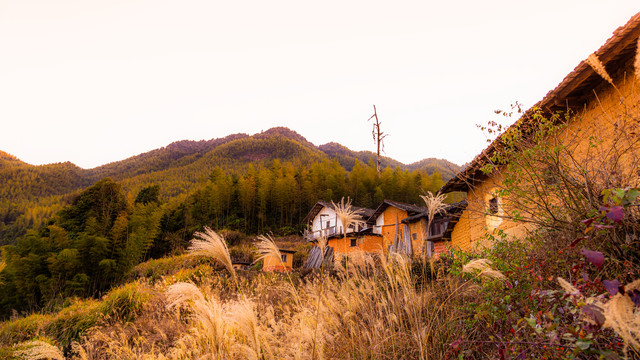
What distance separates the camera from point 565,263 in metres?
2.31

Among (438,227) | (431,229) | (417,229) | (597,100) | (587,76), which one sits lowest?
(417,229)

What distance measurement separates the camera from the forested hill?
43.4 metres

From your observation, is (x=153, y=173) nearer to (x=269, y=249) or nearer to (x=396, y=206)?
(x=396, y=206)

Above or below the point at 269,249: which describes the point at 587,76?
A: above

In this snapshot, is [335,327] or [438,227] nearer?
[335,327]

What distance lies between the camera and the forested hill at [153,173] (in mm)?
43375

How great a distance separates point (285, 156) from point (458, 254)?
7912 centimetres

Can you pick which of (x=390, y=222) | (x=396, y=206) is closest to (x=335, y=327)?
(x=396, y=206)

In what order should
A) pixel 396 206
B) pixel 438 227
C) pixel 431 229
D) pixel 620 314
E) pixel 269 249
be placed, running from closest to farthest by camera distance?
pixel 620 314
pixel 269 249
pixel 438 227
pixel 431 229
pixel 396 206

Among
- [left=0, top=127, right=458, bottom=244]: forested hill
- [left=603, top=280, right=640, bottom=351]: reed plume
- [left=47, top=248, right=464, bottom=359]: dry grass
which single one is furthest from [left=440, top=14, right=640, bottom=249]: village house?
[left=0, top=127, right=458, bottom=244]: forested hill

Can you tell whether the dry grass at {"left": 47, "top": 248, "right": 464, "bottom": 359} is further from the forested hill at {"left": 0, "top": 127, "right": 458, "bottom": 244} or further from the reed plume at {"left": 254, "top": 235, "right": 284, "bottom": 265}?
the forested hill at {"left": 0, "top": 127, "right": 458, "bottom": 244}

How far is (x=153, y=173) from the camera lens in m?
70.2

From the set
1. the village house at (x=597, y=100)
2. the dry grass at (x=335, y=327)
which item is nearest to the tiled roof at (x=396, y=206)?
the village house at (x=597, y=100)

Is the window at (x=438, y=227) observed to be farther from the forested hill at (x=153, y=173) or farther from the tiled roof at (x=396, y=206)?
the forested hill at (x=153, y=173)
